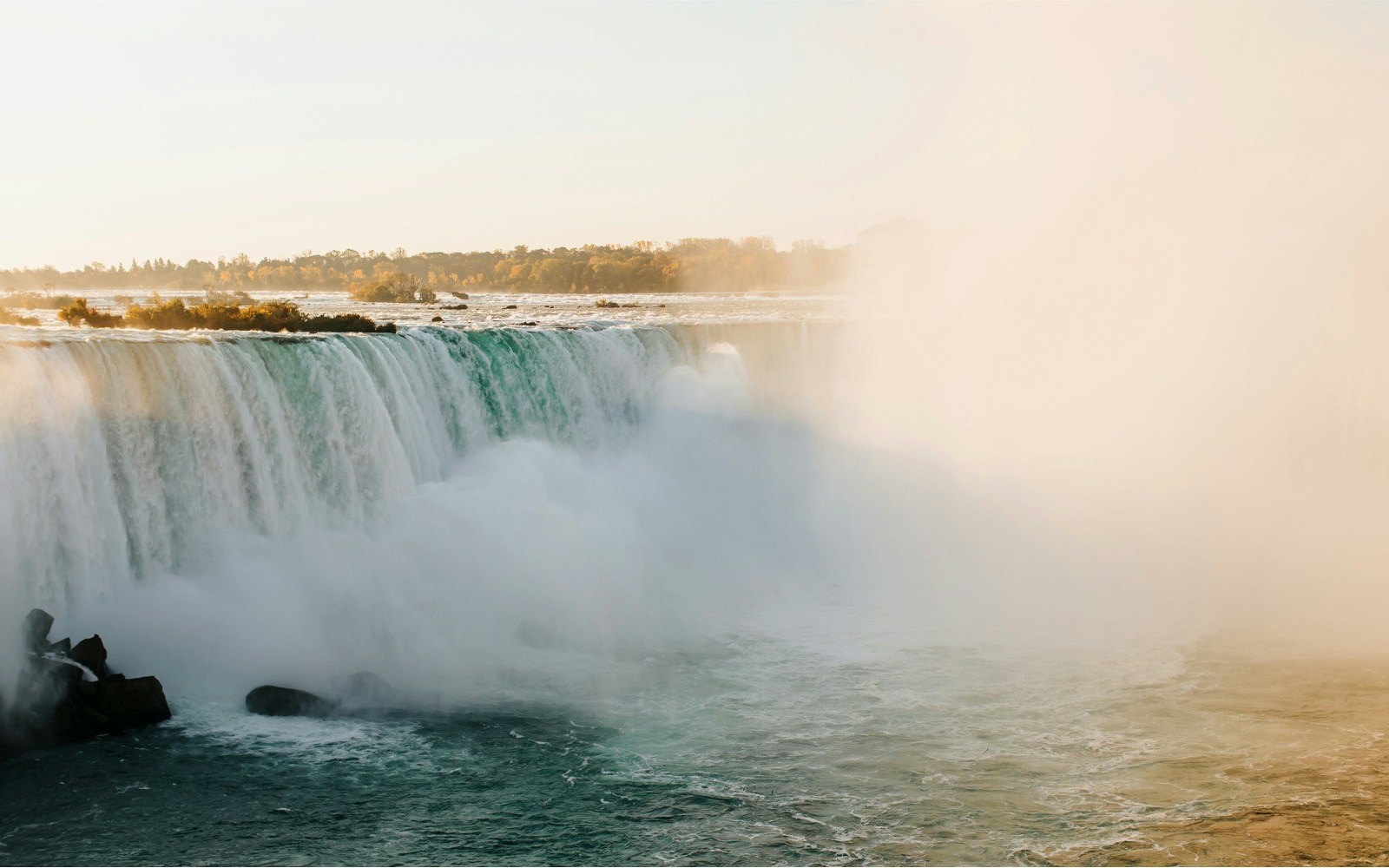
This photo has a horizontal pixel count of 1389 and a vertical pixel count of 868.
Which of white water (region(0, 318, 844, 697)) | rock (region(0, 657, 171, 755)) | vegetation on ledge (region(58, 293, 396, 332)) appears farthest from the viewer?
vegetation on ledge (region(58, 293, 396, 332))

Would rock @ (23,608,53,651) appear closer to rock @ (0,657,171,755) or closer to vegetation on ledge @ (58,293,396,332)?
rock @ (0,657,171,755)

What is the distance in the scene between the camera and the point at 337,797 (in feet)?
29.8

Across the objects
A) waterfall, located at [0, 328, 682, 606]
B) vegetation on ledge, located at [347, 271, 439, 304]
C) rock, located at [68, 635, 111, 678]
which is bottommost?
rock, located at [68, 635, 111, 678]

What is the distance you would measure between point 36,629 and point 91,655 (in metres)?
0.54

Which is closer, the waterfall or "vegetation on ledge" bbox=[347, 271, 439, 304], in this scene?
the waterfall

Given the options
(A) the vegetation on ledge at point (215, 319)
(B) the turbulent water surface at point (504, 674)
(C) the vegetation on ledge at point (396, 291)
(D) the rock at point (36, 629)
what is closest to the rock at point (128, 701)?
(B) the turbulent water surface at point (504, 674)

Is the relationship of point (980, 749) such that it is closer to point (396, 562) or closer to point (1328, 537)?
point (396, 562)

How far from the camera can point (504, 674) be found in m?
12.6

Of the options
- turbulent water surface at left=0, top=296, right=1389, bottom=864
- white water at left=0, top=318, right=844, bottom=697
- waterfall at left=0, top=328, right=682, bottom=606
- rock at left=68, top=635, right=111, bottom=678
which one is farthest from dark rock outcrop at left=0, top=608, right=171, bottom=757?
waterfall at left=0, top=328, right=682, bottom=606

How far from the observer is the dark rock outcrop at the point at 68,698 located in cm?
985

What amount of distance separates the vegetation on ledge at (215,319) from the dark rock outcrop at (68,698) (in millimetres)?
10082

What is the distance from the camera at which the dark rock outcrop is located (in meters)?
9.85

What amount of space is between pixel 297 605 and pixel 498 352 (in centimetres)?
801

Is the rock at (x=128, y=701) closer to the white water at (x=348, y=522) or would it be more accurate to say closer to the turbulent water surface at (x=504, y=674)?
the turbulent water surface at (x=504, y=674)
